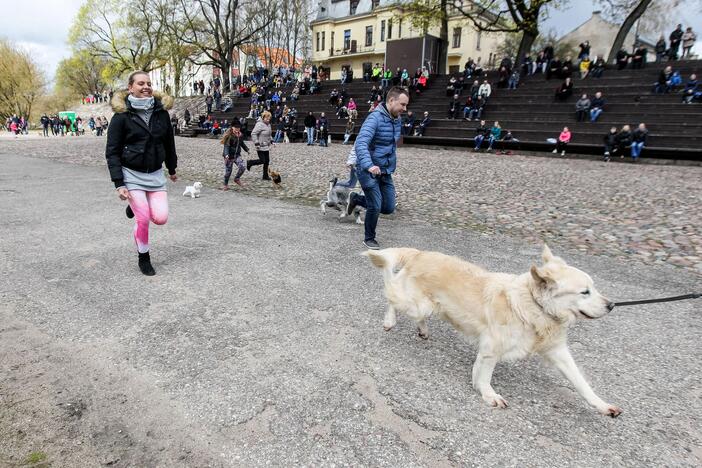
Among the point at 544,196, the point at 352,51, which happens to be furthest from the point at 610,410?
the point at 352,51

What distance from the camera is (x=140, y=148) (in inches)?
167

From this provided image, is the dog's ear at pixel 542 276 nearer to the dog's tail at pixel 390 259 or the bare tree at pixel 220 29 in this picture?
the dog's tail at pixel 390 259

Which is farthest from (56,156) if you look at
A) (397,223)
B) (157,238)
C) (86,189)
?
(397,223)

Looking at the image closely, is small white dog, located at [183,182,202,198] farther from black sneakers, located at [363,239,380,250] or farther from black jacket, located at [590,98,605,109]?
black jacket, located at [590,98,605,109]

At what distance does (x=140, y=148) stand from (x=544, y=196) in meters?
9.04

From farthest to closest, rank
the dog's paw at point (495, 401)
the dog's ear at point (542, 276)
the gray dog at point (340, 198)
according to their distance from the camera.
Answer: the gray dog at point (340, 198) → the dog's paw at point (495, 401) → the dog's ear at point (542, 276)

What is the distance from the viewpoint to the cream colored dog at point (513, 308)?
241 cm

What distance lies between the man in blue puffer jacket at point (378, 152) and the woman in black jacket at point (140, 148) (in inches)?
96.0

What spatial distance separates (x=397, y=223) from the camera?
7281mm

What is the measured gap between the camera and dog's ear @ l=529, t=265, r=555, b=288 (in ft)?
7.89

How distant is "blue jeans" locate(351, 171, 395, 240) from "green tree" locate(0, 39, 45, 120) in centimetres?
6942

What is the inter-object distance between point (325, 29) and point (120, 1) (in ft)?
91.2

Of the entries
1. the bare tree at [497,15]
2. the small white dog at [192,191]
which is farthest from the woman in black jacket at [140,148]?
the bare tree at [497,15]

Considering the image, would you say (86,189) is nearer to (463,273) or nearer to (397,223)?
(397,223)
